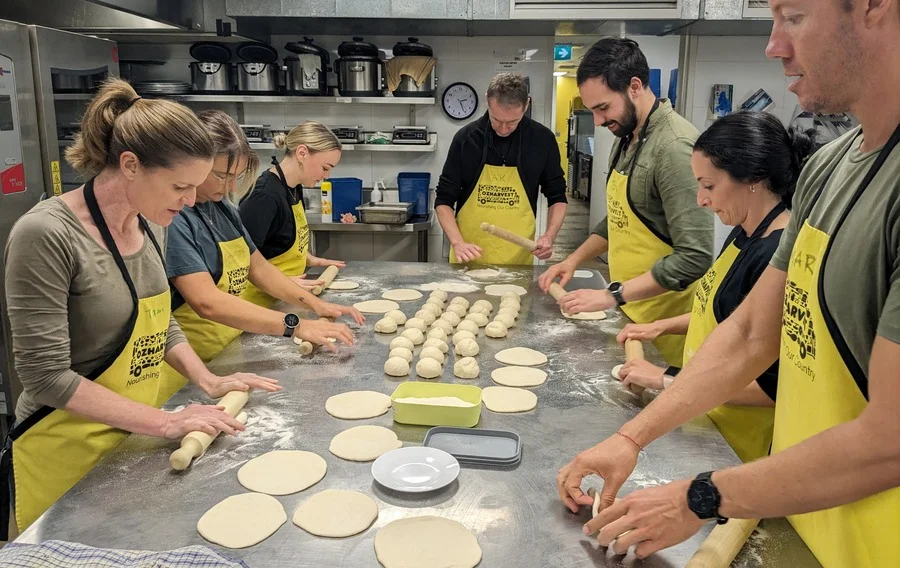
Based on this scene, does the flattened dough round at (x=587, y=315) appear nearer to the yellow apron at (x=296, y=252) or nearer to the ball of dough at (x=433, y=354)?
the ball of dough at (x=433, y=354)

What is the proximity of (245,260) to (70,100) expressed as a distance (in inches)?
63.5

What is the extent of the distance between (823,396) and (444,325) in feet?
4.56

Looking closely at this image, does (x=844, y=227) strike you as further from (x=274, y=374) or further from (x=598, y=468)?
(x=274, y=374)

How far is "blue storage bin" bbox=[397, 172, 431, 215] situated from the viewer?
5.00m

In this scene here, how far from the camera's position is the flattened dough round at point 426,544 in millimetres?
1147

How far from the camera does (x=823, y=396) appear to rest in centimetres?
114

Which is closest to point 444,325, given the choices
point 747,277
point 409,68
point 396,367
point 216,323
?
point 396,367

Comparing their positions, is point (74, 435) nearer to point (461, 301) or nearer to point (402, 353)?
point (402, 353)

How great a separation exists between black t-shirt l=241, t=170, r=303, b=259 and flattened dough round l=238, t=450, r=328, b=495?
1469 millimetres

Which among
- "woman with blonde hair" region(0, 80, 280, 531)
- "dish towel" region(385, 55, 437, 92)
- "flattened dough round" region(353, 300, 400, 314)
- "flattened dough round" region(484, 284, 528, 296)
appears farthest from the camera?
"dish towel" region(385, 55, 437, 92)

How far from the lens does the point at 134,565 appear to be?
3.48 feet

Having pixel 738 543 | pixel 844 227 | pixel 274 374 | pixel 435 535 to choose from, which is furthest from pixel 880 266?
pixel 274 374

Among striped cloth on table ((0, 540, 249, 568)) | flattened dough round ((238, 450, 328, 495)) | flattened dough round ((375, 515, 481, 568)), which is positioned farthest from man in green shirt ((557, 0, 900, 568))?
striped cloth on table ((0, 540, 249, 568))

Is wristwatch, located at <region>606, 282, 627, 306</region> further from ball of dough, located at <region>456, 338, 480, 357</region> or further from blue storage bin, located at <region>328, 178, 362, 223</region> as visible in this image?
blue storage bin, located at <region>328, 178, 362, 223</region>
